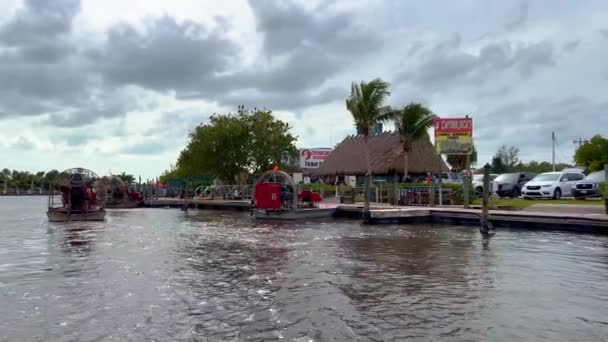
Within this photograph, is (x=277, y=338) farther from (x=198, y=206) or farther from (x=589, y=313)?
(x=198, y=206)

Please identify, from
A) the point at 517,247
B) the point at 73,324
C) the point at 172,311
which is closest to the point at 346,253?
the point at 517,247

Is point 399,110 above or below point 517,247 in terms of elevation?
above

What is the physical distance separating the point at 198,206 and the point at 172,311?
35.8 meters

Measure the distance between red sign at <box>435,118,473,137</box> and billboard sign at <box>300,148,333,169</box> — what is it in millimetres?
29657

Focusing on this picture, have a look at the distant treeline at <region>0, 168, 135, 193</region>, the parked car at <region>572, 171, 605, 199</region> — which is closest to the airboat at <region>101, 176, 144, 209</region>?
the parked car at <region>572, 171, 605, 199</region>

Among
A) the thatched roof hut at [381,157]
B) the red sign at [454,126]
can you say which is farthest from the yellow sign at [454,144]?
the thatched roof hut at [381,157]

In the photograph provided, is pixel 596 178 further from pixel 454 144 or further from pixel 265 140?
pixel 265 140

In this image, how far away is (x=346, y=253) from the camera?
1487cm

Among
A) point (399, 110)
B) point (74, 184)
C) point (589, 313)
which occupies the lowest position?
point (589, 313)

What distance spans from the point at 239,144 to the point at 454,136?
886 inches

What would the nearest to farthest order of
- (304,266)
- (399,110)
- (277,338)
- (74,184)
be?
(277,338) < (304,266) < (74,184) < (399,110)

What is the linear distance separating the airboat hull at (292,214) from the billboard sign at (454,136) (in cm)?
660

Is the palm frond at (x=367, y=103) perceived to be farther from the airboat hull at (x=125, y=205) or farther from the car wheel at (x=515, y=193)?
the airboat hull at (x=125, y=205)

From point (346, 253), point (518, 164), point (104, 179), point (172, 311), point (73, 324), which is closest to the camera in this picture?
point (73, 324)
